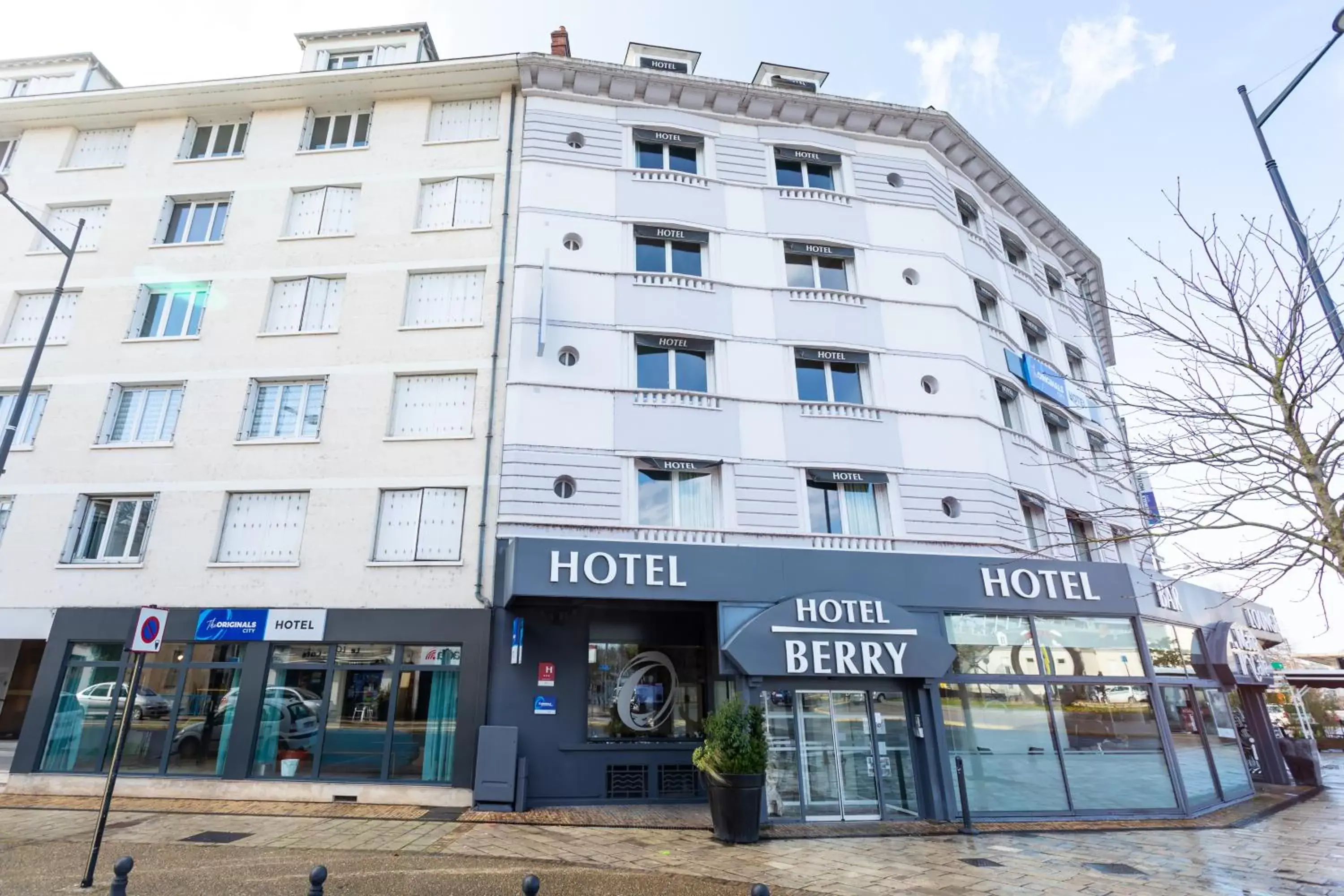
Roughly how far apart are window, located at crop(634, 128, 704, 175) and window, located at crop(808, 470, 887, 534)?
27.4 ft

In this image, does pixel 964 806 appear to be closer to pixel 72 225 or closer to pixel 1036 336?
pixel 1036 336

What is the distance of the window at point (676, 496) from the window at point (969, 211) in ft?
36.9

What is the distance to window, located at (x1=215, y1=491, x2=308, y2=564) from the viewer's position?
13609 mm

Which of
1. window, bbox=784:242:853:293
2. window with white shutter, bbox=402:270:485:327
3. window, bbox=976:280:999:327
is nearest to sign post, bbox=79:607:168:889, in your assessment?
window with white shutter, bbox=402:270:485:327

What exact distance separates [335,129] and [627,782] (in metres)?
17.4

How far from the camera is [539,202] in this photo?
1543cm

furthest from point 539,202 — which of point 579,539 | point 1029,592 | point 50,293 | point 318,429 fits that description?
point 1029,592

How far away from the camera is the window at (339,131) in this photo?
1731cm

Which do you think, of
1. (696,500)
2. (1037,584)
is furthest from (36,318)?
(1037,584)

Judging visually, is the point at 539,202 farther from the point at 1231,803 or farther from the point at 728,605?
the point at 1231,803

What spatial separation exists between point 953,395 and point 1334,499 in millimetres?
9074

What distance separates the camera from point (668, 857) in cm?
900

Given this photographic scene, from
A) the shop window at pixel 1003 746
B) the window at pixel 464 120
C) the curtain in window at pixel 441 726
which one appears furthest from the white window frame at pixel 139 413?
the shop window at pixel 1003 746

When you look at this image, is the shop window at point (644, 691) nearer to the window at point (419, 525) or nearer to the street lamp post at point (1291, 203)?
the window at point (419, 525)
